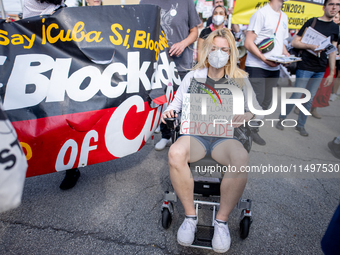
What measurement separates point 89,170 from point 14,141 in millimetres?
1993

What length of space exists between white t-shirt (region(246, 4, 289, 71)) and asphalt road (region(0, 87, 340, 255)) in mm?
1412

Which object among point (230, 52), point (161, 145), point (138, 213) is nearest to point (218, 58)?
point (230, 52)

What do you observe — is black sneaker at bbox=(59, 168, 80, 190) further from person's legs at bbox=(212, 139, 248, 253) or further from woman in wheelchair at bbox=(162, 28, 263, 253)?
person's legs at bbox=(212, 139, 248, 253)

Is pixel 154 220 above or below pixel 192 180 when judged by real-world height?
below

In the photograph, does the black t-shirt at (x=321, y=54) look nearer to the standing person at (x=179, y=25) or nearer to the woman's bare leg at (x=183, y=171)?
the standing person at (x=179, y=25)

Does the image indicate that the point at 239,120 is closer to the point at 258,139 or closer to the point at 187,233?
the point at 187,233

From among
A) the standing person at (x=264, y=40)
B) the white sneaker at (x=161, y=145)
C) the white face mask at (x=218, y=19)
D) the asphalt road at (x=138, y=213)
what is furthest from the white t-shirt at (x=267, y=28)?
the white sneaker at (x=161, y=145)

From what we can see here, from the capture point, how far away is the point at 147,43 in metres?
2.20

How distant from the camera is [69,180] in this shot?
2398 mm

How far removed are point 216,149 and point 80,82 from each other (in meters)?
1.25

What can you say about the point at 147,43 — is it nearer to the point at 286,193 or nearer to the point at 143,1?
the point at 143,1

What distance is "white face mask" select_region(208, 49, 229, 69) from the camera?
1946 mm

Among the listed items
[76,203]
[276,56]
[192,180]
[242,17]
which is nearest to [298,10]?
[242,17]

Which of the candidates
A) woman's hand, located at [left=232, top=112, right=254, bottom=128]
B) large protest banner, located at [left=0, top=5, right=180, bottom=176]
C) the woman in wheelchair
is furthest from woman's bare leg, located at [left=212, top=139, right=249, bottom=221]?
large protest banner, located at [left=0, top=5, right=180, bottom=176]
